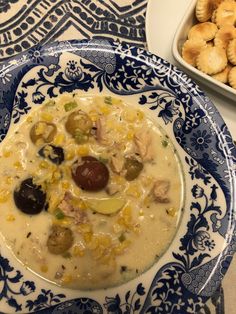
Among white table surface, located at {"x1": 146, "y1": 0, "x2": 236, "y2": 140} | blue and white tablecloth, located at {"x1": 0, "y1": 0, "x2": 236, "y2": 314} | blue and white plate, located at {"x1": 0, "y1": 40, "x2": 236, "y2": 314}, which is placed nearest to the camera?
blue and white plate, located at {"x1": 0, "y1": 40, "x2": 236, "y2": 314}

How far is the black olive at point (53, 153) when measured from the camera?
1.34 m

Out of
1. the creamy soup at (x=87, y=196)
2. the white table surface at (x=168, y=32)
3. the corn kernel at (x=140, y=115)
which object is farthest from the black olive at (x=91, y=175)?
the white table surface at (x=168, y=32)

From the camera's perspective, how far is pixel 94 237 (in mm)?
1318

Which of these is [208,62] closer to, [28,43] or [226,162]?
[226,162]

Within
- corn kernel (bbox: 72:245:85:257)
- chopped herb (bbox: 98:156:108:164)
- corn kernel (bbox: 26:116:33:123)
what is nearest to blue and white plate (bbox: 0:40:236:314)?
corn kernel (bbox: 26:116:33:123)

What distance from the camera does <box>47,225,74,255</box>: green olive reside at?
127cm

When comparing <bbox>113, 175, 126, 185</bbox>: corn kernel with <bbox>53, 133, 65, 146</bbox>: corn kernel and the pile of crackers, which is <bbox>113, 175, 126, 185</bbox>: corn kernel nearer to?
<bbox>53, 133, 65, 146</bbox>: corn kernel

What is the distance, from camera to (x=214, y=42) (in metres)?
1.52

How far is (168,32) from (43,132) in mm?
610

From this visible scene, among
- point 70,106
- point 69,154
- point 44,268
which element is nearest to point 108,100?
point 70,106

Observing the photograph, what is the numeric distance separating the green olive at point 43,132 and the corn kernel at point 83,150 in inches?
3.9

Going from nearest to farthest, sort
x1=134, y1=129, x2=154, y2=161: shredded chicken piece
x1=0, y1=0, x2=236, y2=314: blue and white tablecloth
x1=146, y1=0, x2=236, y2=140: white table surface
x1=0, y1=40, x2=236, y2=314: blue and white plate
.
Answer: x1=0, y1=40, x2=236, y2=314: blue and white plate < x1=134, y1=129, x2=154, y2=161: shredded chicken piece < x1=146, y1=0, x2=236, y2=140: white table surface < x1=0, y1=0, x2=236, y2=314: blue and white tablecloth

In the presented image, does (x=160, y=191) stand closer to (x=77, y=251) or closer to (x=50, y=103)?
(x=77, y=251)

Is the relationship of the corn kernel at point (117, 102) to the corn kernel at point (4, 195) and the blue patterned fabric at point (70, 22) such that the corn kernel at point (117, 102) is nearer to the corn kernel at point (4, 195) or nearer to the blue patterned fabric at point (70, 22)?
the blue patterned fabric at point (70, 22)
